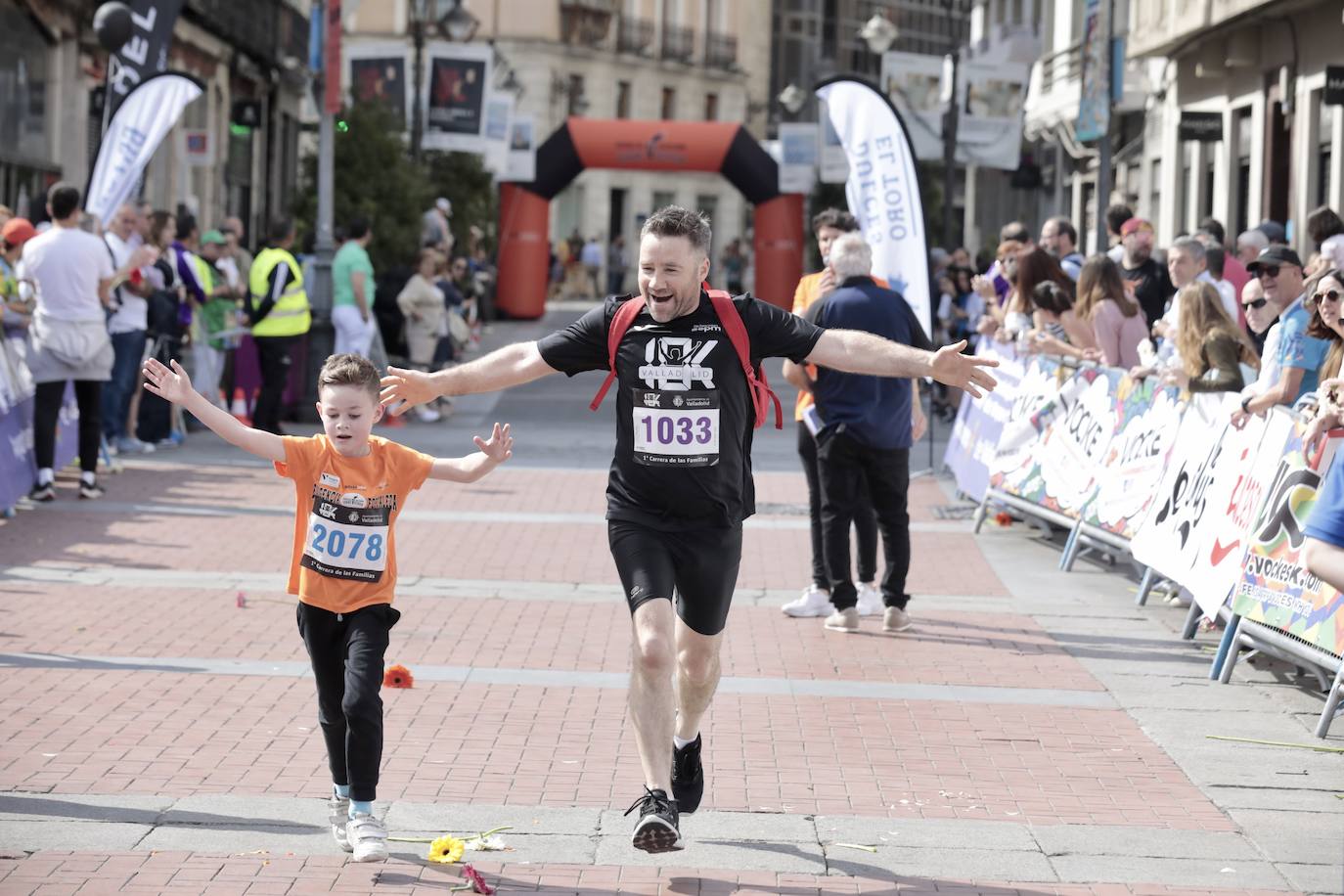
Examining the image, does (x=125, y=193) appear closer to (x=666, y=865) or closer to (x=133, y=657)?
(x=133, y=657)

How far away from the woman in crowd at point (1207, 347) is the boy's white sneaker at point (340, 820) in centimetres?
559

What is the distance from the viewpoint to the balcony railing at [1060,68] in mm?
34719

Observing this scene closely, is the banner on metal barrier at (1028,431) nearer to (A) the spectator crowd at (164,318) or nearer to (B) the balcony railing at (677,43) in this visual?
(A) the spectator crowd at (164,318)

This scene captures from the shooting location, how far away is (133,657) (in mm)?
8516

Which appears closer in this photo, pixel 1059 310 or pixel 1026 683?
pixel 1026 683

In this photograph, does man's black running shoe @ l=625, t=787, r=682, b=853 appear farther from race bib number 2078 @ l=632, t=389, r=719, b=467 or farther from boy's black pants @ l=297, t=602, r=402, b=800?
race bib number 2078 @ l=632, t=389, r=719, b=467

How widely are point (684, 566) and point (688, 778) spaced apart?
64cm

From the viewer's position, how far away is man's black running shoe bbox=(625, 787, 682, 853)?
5520mm

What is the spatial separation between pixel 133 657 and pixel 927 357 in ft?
13.5

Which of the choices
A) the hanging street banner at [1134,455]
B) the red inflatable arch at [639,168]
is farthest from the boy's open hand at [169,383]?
the red inflatable arch at [639,168]

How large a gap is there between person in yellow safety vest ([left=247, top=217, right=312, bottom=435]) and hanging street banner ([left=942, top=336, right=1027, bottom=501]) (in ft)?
19.8

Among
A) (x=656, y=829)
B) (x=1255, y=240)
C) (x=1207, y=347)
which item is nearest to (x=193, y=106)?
(x=1255, y=240)

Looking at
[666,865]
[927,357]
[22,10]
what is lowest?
[666,865]

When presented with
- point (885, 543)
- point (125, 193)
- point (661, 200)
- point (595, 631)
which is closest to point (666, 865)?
point (595, 631)
